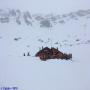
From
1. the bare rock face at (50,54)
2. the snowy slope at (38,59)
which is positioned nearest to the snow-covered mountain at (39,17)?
the snowy slope at (38,59)

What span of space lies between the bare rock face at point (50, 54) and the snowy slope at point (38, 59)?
2 cm

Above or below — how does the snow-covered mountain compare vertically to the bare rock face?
above

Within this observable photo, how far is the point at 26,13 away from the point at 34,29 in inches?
4.1

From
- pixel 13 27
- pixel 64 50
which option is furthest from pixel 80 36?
pixel 13 27

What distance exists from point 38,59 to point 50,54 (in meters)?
0.08

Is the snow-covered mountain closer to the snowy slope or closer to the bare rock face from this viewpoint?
the snowy slope

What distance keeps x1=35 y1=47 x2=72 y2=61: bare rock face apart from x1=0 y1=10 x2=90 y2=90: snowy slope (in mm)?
23

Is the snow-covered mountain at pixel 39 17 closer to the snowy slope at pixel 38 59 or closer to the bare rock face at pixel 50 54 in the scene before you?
Result: the snowy slope at pixel 38 59

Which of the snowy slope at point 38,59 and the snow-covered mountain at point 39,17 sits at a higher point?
the snow-covered mountain at point 39,17

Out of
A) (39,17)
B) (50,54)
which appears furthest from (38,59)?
(39,17)

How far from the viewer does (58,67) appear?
1.42 meters

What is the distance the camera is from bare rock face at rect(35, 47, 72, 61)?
1.42 metres

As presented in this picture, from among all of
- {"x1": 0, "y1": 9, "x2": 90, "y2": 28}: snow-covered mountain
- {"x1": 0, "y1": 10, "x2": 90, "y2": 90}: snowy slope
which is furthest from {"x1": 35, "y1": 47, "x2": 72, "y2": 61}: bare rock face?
{"x1": 0, "y1": 9, "x2": 90, "y2": 28}: snow-covered mountain

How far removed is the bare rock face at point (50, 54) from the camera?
1416 millimetres
